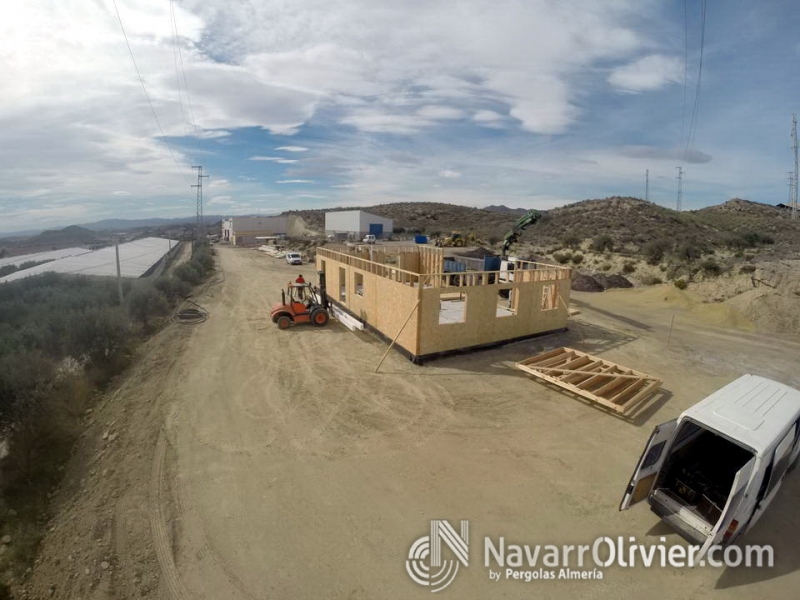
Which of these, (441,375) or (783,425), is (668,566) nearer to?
(783,425)

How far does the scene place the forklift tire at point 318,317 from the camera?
643 inches

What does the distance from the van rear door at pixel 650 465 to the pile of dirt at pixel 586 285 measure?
69.4 feet

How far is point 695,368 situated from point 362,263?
12121 mm

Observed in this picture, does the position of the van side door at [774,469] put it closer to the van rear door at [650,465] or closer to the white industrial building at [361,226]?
the van rear door at [650,465]

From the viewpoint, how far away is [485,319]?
43.3ft

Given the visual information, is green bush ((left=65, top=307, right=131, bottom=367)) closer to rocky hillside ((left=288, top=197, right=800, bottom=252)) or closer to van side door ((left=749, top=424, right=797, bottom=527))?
van side door ((left=749, top=424, right=797, bottom=527))

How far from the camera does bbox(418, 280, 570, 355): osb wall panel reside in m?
12.1

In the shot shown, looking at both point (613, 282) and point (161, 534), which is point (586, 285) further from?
point (161, 534)

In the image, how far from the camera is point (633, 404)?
31.0 feet

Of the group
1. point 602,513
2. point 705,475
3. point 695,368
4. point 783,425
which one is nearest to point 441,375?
point 602,513

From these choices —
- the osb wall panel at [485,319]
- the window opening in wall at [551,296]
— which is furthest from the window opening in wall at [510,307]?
the window opening in wall at [551,296]

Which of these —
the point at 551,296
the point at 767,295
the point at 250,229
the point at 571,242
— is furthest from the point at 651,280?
the point at 250,229

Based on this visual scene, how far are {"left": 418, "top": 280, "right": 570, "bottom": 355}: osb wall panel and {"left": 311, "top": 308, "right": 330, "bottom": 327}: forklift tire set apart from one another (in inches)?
234

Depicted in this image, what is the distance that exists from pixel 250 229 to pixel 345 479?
81.7 metres
